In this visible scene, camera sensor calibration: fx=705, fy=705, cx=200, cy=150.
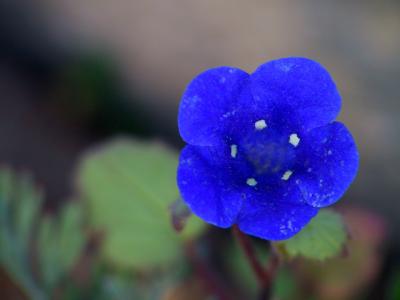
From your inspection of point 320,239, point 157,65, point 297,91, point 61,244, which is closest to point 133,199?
point 61,244

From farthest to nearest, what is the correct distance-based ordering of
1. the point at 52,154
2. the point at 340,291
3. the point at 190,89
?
the point at 52,154 → the point at 340,291 → the point at 190,89

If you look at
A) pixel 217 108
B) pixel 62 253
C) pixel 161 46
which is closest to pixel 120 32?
pixel 161 46

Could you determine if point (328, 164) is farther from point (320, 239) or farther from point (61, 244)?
point (61, 244)

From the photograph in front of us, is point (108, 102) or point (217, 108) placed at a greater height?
point (217, 108)

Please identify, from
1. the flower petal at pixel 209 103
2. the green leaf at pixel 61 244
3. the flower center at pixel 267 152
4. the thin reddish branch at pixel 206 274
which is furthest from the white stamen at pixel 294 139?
the green leaf at pixel 61 244

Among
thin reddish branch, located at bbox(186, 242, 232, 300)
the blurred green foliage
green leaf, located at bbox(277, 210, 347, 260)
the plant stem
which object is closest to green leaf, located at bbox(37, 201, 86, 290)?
the blurred green foliage

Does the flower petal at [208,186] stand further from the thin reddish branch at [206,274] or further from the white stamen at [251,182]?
the thin reddish branch at [206,274]

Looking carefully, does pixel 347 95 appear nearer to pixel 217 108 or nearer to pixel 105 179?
pixel 105 179

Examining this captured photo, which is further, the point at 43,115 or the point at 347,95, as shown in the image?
the point at 43,115
